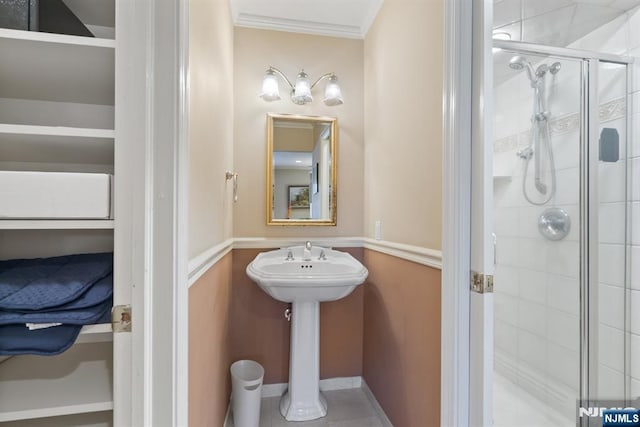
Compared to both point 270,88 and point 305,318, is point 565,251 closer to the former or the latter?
point 305,318

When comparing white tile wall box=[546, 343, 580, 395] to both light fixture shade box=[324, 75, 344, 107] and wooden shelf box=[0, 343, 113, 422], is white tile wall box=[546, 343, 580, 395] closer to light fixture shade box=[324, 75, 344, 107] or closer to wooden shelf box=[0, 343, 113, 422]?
light fixture shade box=[324, 75, 344, 107]

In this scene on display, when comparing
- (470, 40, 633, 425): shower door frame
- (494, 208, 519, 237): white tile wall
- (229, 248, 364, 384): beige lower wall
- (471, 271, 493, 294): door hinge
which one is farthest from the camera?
(494, 208, 519, 237): white tile wall

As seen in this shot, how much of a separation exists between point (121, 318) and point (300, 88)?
63.0 inches

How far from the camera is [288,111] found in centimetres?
197

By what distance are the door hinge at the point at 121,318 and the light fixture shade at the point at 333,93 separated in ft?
5.34

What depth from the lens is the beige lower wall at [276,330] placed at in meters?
1.89

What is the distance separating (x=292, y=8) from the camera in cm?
183

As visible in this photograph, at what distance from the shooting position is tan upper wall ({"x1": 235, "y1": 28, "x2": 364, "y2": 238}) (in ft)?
6.30

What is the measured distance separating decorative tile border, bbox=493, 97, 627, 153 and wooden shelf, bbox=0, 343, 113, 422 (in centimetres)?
239

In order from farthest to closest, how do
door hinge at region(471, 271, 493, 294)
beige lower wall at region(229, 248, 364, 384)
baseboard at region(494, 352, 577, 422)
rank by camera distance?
beige lower wall at region(229, 248, 364, 384), baseboard at region(494, 352, 577, 422), door hinge at region(471, 271, 493, 294)

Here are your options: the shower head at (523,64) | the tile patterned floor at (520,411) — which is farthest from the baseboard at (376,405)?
the shower head at (523,64)

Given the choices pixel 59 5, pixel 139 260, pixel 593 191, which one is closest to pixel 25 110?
pixel 59 5

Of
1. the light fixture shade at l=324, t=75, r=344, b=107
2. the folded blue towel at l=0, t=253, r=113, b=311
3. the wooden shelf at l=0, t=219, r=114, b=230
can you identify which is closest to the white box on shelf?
the wooden shelf at l=0, t=219, r=114, b=230

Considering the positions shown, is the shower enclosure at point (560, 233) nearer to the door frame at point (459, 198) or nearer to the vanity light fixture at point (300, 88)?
the door frame at point (459, 198)
